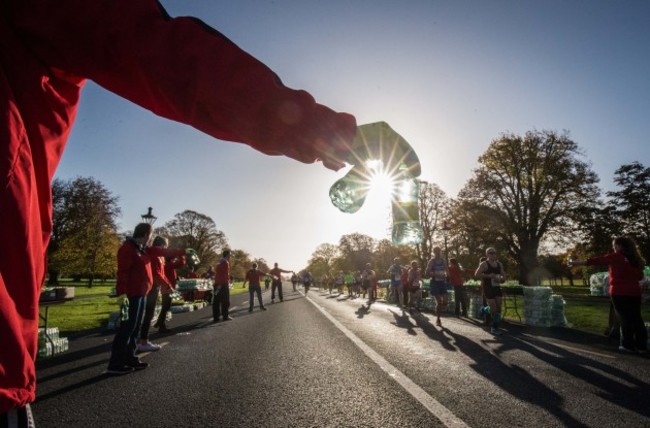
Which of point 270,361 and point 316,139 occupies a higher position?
point 316,139

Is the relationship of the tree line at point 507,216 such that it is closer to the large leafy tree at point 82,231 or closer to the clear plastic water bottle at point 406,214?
the large leafy tree at point 82,231

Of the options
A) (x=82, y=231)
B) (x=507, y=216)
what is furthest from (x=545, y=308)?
(x=82, y=231)

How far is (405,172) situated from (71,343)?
867 cm

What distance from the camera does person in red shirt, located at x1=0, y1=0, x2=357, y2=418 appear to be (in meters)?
0.82

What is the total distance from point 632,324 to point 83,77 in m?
8.49

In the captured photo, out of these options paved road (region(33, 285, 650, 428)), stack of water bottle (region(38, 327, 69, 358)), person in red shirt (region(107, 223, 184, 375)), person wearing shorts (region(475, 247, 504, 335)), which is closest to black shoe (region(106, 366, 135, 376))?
person in red shirt (region(107, 223, 184, 375))

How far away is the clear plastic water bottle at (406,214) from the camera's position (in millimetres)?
1445

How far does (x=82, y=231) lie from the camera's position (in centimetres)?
3422

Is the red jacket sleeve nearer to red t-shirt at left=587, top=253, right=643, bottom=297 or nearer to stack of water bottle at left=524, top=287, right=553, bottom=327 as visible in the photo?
red t-shirt at left=587, top=253, right=643, bottom=297

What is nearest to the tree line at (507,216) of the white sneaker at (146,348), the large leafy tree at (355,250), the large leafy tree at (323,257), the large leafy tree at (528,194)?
the large leafy tree at (528,194)

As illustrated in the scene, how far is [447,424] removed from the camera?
2.99 m

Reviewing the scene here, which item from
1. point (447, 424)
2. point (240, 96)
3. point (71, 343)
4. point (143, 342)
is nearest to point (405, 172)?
point (240, 96)

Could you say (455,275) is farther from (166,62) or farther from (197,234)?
(197,234)

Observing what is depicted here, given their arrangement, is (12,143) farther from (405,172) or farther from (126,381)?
(126,381)
